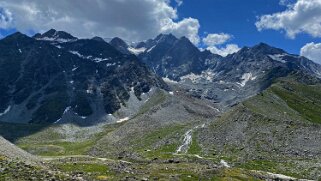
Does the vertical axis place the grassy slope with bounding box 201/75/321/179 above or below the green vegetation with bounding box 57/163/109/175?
above

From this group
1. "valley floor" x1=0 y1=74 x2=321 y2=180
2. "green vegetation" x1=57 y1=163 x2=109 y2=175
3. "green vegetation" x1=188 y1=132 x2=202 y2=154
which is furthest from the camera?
"green vegetation" x1=188 y1=132 x2=202 y2=154

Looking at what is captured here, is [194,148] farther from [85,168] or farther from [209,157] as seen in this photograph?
[85,168]

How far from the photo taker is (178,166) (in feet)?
354

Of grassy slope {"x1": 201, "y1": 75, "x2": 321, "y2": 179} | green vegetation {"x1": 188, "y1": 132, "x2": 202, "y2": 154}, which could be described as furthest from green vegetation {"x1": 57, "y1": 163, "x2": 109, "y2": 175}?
green vegetation {"x1": 188, "y1": 132, "x2": 202, "y2": 154}

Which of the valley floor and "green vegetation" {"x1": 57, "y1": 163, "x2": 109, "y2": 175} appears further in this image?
"green vegetation" {"x1": 57, "y1": 163, "x2": 109, "y2": 175}

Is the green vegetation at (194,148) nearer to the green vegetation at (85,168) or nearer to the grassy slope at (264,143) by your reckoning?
the grassy slope at (264,143)

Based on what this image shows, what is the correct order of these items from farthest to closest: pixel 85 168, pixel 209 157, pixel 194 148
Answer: pixel 194 148 < pixel 209 157 < pixel 85 168

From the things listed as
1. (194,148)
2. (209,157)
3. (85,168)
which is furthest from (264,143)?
(85,168)

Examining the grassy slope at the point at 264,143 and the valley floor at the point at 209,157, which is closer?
the valley floor at the point at 209,157

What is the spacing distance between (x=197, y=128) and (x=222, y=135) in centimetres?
2113

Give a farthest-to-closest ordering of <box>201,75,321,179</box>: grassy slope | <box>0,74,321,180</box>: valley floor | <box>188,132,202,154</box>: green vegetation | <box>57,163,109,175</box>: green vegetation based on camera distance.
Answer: <box>188,132,202,154</box>: green vegetation → <box>201,75,321,179</box>: grassy slope → <box>57,163,109,175</box>: green vegetation → <box>0,74,321,180</box>: valley floor

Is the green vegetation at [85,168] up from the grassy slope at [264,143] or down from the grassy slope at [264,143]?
down

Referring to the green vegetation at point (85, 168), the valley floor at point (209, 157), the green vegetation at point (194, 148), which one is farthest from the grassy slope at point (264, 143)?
the green vegetation at point (85, 168)

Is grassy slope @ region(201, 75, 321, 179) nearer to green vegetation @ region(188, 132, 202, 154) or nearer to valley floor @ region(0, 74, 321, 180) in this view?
valley floor @ region(0, 74, 321, 180)
